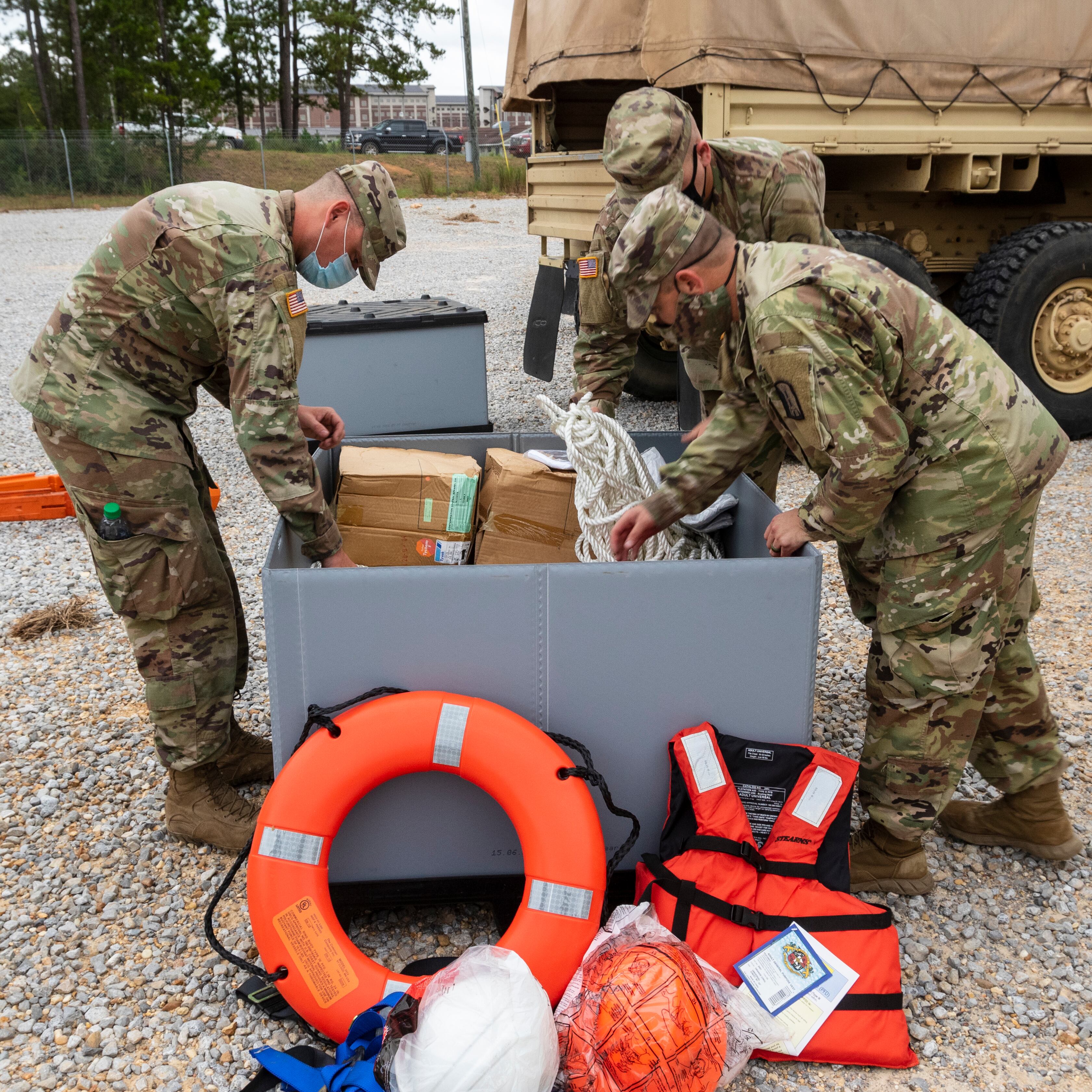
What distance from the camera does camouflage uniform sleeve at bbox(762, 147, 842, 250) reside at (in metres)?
2.92

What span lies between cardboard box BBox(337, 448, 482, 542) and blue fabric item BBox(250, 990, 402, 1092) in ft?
4.01

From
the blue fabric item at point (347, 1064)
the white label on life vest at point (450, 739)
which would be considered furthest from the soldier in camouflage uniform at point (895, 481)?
the blue fabric item at point (347, 1064)

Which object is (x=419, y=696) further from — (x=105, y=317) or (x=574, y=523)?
(x=105, y=317)

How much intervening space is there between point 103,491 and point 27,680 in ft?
5.15

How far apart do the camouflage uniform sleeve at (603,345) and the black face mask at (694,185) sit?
0.31 meters

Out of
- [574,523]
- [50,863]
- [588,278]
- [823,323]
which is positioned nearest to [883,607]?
[823,323]

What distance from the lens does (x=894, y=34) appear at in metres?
4.51

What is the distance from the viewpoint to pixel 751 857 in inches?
82.5

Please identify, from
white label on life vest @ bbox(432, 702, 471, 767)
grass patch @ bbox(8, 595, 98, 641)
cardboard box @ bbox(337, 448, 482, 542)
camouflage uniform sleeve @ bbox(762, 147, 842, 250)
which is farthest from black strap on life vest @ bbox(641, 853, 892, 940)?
grass patch @ bbox(8, 595, 98, 641)

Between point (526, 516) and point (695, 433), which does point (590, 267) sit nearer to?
point (695, 433)

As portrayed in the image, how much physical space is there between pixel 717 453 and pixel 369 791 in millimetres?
1089

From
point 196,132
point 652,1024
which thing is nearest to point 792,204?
point 652,1024

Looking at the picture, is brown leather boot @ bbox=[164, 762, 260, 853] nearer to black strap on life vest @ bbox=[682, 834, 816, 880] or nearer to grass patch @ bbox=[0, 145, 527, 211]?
black strap on life vest @ bbox=[682, 834, 816, 880]

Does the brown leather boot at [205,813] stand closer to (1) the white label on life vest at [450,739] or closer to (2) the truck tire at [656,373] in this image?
(1) the white label on life vest at [450,739]
